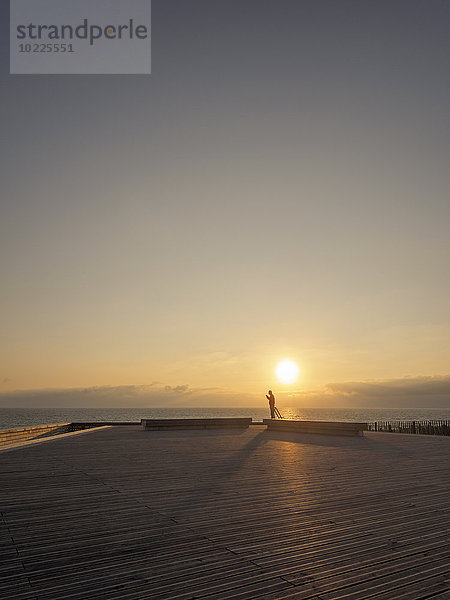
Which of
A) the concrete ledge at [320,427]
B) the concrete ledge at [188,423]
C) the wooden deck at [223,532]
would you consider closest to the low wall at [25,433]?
the concrete ledge at [188,423]

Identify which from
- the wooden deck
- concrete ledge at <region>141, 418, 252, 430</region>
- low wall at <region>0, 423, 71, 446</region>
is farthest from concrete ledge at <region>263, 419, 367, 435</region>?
low wall at <region>0, 423, 71, 446</region>

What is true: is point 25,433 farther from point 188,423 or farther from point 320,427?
point 320,427

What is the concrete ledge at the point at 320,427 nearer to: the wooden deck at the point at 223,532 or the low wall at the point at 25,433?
the wooden deck at the point at 223,532

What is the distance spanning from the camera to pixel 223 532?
4.53 m

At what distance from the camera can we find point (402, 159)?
63.5 ft

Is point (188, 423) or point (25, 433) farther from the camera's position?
point (188, 423)

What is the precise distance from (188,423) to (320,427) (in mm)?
7238

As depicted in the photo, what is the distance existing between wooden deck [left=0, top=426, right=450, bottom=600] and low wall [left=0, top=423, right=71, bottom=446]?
31.6 ft

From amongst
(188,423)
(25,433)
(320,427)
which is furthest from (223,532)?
(188,423)

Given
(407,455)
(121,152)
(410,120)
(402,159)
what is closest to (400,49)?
(410,120)

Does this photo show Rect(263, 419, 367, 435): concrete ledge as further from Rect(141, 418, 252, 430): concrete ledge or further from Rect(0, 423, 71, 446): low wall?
Rect(0, 423, 71, 446): low wall

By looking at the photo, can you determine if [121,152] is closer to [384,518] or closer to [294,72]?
[294,72]

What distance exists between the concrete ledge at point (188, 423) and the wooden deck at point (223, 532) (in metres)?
13.1

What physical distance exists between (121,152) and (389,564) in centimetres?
1880
